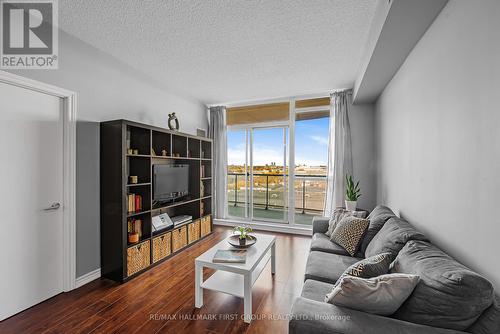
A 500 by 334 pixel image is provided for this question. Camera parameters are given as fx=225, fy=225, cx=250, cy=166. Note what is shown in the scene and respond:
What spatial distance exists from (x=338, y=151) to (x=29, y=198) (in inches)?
165

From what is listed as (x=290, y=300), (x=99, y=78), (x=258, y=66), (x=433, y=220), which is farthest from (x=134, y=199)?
(x=433, y=220)

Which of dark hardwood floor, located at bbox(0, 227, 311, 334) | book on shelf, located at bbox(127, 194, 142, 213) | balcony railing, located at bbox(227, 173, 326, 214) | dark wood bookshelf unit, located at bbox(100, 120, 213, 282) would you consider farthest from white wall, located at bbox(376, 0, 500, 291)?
book on shelf, located at bbox(127, 194, 142, 213)

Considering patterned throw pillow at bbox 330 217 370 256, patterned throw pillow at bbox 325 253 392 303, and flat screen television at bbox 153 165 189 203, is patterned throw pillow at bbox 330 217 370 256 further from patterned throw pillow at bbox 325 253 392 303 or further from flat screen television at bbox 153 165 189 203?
flat screen television at bbox 153 165 189 203

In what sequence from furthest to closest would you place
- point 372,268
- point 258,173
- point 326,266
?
point 258,173 → point 326,266 → point 372,268

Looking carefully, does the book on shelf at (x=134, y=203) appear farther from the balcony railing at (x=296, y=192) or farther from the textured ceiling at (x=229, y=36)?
the balcony railing at (x=296, y=192)

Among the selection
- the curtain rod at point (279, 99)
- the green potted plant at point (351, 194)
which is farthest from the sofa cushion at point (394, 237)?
the curtain rod at point (279, 99)

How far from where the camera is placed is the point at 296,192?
4.62 m

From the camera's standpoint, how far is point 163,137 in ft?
11.2

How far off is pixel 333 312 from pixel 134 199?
252 cm

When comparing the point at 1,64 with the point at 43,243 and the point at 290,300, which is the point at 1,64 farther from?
the point at 290,300

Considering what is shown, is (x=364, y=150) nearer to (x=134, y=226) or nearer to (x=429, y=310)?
(x=429, y=310)

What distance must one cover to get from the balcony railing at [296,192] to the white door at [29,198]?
3.21 meters

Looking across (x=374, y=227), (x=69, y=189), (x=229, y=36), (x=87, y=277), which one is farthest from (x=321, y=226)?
(x=69, y=189)

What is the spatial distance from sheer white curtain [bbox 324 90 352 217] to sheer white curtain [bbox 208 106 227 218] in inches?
84.9
